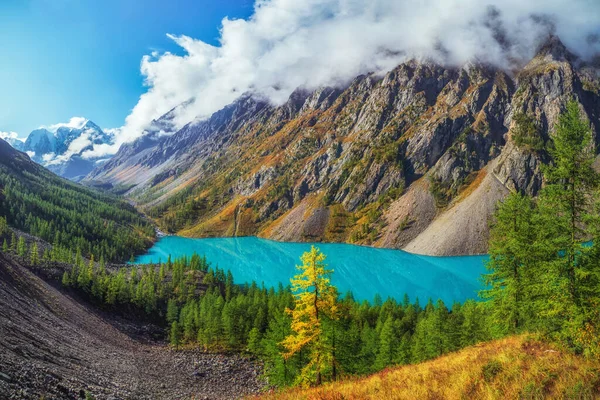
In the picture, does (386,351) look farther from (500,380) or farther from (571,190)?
(571,190)

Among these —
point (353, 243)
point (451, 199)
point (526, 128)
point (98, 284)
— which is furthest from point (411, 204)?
point (98, 284)

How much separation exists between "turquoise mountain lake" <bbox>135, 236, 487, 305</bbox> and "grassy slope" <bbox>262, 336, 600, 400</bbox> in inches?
3126

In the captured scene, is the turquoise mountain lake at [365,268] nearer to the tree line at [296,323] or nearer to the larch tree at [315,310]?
the tree line at [296,323]

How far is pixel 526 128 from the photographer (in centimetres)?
19100

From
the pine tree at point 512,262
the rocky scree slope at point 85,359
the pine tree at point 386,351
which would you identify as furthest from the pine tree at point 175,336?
the pine tree at point 512,262

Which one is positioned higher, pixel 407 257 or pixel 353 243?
pixel 353 243

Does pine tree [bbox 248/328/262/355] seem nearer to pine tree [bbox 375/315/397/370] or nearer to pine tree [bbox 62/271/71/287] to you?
pine tree [bbox 375/315/397/370]

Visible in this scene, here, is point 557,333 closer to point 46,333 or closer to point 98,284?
point 46,333

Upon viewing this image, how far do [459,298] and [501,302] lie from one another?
248ft

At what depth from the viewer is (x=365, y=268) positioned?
13262 centimetres


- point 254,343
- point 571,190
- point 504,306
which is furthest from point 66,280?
point 571,190

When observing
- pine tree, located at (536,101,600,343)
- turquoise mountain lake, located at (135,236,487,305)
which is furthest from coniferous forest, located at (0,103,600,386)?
turquoise mountain lake, located at (135,236,487,305)

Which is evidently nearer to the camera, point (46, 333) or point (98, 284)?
→ point (46, 333)

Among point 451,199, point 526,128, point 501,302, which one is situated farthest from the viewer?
point 526,128
